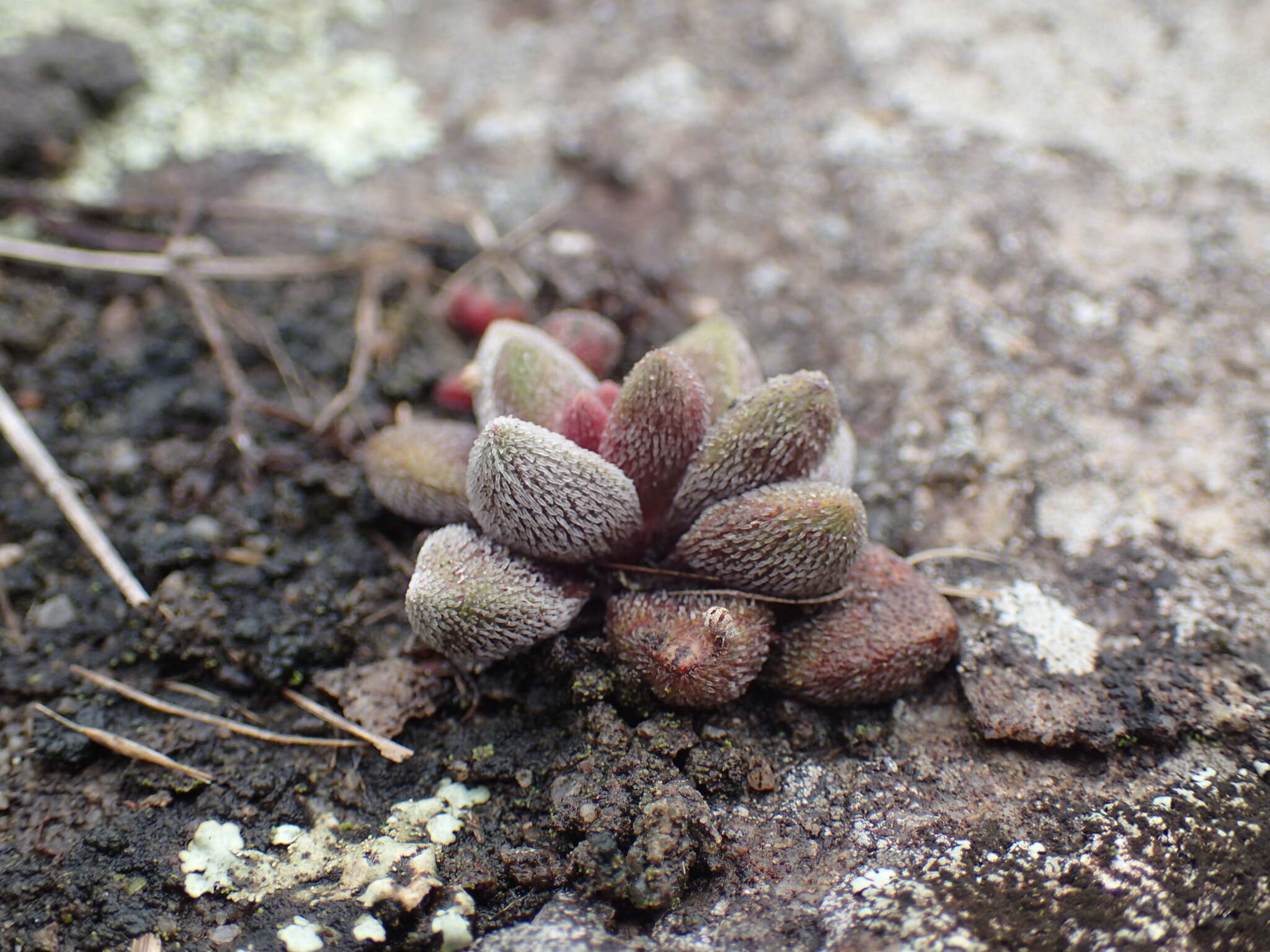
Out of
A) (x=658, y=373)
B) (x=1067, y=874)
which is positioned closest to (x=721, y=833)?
(x=1067, y=874)

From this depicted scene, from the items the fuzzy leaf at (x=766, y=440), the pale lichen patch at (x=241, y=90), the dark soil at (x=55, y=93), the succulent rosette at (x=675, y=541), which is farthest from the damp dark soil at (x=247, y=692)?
the pale lichen patch at (x=241, y=90)

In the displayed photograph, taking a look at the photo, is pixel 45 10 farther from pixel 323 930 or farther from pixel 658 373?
pixel 323 930

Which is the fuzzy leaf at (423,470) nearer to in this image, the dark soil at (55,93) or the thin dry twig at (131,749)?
the thin dry twig at (131,749)

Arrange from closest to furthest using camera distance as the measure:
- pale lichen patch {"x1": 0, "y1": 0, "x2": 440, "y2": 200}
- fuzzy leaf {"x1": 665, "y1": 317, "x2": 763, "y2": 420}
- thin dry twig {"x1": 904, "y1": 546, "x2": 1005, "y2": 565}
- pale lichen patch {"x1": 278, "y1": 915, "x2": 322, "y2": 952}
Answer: pale lichen patch {"x1": 278, "y1": 915, "x2": 322, "y2": 952}
fuzzy leaf {"x1": 665, "y1": 317, "x2": 763, "y2": 420}
thin dry twig {"x1": 904, "y1": 546, "x2": 1005, "y2": 565}
pale lichen patch {"x1": 0, "y1": 0, "x2": 440, "y2": 200}

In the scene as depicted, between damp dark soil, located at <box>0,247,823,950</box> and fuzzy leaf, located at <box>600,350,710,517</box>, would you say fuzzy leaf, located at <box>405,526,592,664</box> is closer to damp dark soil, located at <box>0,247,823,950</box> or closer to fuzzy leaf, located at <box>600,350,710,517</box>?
damp dark soil, located at <box>0,247,823,950</box>

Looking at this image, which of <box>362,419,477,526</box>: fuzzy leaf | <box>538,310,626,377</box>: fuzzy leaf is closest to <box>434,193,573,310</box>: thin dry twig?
<box>538,310,626,377</box>: fuzzy leaf

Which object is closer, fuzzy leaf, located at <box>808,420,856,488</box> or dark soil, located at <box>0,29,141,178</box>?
fuzzy leaf, located at <box>808,420,856,488</box>

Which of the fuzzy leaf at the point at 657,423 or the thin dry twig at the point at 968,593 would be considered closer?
the fuzzy leaf at the point at 657,423

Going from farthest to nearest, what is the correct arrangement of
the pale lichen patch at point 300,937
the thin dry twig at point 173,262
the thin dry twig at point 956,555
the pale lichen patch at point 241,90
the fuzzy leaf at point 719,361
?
the pale lichen patch at point 241,90 → the thin dry twig at point 173,262 → the thin dry twig at point 956,555 → the fuzzy leaf at point 719,361 → the pale lichen patch at point 300,937
